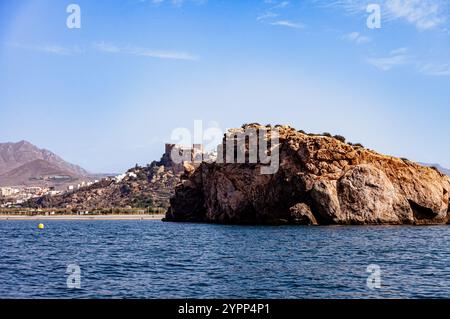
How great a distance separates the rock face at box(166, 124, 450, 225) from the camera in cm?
7981

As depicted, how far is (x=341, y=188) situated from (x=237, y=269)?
5023 centimetres

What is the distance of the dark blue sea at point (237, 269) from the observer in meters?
24.9

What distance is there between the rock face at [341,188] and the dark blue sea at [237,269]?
2847 centimetres

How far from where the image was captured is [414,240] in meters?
51.1

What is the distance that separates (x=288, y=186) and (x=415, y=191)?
63.0 ft

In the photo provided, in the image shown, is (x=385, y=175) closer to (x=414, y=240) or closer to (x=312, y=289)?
(x=414, y=240)

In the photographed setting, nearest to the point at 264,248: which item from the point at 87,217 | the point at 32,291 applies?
the point at 32,291

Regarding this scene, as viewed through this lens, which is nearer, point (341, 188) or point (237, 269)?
point (237, 269)

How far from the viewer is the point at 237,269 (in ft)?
107

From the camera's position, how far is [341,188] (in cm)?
8000

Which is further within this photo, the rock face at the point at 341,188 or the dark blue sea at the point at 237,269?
the rock face at the point at 341,188

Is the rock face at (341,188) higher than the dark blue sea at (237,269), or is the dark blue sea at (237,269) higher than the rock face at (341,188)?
the rock face at (341,188)

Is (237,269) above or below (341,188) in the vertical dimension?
below

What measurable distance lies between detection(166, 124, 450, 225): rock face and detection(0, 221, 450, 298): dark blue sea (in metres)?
28.5
